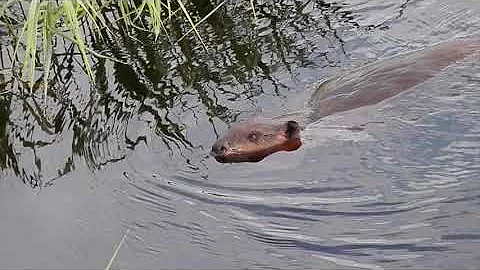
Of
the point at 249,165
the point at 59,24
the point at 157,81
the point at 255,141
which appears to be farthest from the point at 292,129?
the point at 59,24

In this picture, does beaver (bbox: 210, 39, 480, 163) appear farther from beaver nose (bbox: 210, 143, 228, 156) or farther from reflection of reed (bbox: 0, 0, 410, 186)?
reflection of reed (bbox: 0, 0, 410, 186)

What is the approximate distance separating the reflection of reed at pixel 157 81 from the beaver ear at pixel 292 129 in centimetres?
29

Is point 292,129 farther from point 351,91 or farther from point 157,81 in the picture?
point 157,81

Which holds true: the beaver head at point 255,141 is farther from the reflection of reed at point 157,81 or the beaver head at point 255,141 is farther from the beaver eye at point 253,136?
the reflection of reed at point 157,81

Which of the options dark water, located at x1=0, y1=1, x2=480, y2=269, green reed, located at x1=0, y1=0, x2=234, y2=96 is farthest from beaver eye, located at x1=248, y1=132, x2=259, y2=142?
green reed, located at x1=0, y1=0, x2=234, y2=96

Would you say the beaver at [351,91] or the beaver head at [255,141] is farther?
the beaver at [351,91]

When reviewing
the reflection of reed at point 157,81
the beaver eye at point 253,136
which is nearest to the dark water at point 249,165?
the reflection of reed at point 157,81

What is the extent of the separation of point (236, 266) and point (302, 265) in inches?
9.2

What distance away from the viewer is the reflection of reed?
13.9 feet

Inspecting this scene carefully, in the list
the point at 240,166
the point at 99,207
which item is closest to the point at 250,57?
the point at 240,166

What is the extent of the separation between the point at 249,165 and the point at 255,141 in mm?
154

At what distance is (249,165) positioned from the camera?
4164 millimetres

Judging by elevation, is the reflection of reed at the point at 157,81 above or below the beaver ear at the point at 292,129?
above

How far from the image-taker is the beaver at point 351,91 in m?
4.26
